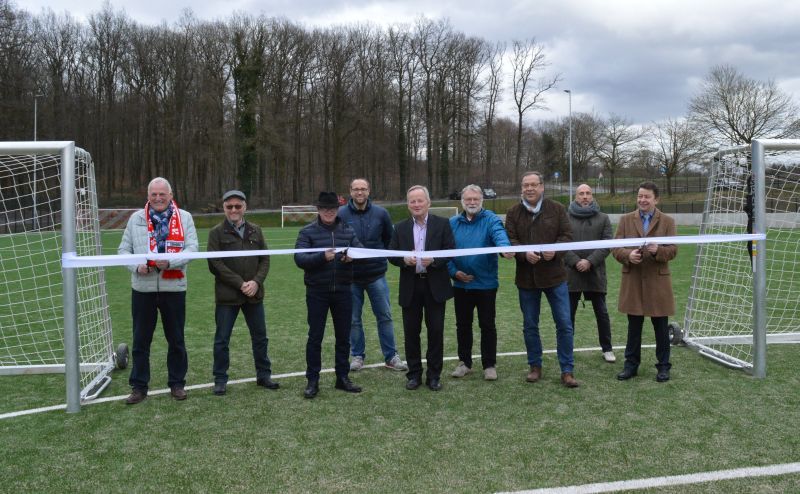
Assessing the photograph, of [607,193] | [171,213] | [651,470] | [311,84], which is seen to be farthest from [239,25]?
[651,470]

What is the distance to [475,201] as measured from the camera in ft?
18.8

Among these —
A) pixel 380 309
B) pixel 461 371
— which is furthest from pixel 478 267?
pixel 380 309

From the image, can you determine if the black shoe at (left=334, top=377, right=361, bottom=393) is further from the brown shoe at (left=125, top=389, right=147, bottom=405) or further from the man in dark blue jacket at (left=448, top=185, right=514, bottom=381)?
the brown shoe at (left=125, top=389, right=147, bottom=405)

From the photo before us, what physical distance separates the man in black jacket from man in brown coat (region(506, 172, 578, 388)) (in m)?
0.69

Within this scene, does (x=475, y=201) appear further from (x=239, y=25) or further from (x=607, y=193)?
(x=607, y=193)

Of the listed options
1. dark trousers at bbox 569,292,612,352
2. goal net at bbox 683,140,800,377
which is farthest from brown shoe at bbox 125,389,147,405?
goal net at bbox 683,140,800,377

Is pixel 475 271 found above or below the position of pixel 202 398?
above

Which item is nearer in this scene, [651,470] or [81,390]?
[651,470]

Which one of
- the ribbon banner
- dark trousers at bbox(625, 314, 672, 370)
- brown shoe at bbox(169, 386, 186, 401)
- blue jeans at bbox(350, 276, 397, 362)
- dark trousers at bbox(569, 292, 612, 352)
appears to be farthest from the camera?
dark trousers at bbox(569, 292, 612, 352)

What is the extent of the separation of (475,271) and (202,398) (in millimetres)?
2732

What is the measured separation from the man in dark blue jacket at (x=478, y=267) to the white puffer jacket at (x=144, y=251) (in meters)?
2.41

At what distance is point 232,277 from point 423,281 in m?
1.72

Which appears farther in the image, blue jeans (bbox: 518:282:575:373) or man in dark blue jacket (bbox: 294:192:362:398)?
blue jeans (bbox: 518:282:575:373)

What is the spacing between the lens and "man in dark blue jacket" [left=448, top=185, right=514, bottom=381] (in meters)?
5.72
